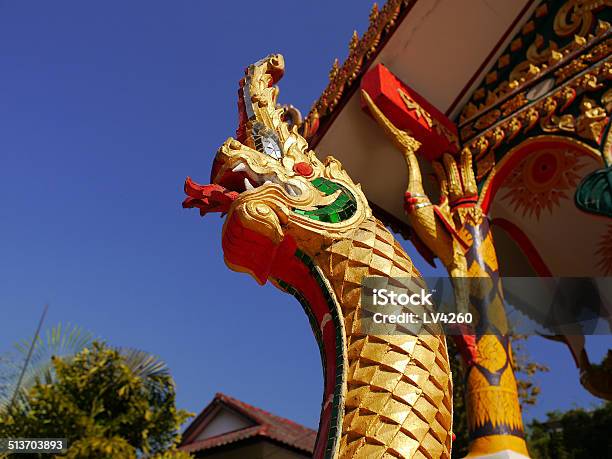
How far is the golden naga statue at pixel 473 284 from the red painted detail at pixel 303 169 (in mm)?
1659

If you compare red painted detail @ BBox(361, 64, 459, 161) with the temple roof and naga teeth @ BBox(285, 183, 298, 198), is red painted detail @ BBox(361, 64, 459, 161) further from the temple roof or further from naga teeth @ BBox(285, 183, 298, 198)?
naga teeth @ BBox(285, 183, 298, 198)

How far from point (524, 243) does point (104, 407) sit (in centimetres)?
377

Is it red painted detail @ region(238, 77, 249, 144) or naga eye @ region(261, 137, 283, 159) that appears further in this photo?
red painted detail @ region(238, 77, 249, 144)

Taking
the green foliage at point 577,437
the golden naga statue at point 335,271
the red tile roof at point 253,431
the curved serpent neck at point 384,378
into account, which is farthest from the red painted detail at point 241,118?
the green foliage at point 577,437

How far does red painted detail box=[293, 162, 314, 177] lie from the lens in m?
1.78

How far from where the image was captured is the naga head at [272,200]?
5.23 feet

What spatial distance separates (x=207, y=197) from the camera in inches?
65.7

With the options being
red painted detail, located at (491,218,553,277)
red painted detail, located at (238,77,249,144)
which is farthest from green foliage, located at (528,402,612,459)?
red painted detail, located at (238,77,249,144)

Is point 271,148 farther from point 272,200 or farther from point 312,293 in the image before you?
point 312,293

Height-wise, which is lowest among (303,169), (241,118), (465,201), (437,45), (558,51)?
(303,169)

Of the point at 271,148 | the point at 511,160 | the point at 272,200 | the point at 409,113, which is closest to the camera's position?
the point at 272,200

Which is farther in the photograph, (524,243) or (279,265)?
(524,243)

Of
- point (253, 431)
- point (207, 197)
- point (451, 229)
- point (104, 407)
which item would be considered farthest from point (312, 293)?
point (253, 431)

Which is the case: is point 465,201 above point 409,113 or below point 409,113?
below
